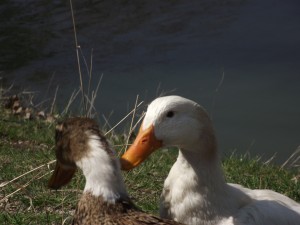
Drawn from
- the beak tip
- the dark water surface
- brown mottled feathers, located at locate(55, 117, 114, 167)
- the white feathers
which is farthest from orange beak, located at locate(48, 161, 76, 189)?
the dark water surface

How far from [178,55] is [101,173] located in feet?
26.0

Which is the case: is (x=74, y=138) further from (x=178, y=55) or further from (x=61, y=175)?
(x=178, y=55)

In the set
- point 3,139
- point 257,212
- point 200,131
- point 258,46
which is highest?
point 200,131

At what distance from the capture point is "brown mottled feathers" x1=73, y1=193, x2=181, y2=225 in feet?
11.8

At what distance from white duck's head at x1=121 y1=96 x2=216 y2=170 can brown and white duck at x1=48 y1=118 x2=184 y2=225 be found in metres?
0.41

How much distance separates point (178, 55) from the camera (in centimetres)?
1142

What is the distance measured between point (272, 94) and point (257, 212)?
553cm

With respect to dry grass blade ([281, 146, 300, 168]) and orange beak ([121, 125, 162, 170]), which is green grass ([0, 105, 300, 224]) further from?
orange beak ([121, 125, 162, 170])

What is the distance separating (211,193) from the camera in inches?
172

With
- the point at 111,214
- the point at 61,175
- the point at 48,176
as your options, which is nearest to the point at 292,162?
the point at 48,176

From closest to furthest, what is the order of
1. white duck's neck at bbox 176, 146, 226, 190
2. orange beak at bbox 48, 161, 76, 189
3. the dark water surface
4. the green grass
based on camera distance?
orange beak at bbox 48, 161, 76, 189, white duck's neck at bbox 176, 146, 226, 190, the green grass, the dark water surface

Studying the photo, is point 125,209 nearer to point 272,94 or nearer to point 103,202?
point 103,202

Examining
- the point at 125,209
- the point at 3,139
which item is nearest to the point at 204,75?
the point at 3,139

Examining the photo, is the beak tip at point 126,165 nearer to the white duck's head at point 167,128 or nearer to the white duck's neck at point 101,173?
the white duck's head at point 167,128
